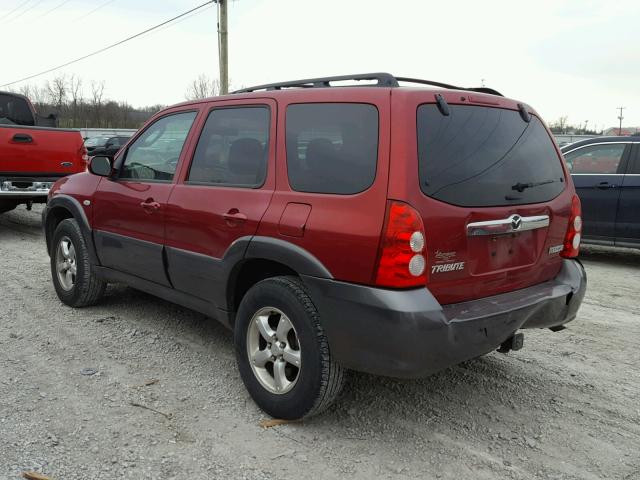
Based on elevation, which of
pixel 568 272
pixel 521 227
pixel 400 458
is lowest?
pixel 400 458

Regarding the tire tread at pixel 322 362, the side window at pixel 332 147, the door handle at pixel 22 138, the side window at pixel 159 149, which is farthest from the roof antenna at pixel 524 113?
the door handle at pixel 22 138

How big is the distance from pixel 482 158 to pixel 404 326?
101 centimetres

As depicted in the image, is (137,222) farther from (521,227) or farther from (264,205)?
(521,227)

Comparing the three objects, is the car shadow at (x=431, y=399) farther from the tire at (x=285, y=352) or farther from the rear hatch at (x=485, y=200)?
the rear hatch at (x=485, y=200)

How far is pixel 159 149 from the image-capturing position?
165 inches

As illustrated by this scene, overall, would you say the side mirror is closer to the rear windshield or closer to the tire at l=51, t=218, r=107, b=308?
the tire at l=51, t=218, r=107, b=308

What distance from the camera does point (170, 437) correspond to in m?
2.97

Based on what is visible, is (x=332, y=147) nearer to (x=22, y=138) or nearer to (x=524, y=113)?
(x=524, y=113)

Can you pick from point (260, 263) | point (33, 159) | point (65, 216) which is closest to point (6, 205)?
point (33, 159)

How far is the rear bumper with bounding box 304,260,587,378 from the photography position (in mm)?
2568

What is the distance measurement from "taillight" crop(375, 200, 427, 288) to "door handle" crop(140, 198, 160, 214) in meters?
1.96

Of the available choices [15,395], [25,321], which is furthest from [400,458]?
[25,321]

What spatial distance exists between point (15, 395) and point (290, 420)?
169 centimetres

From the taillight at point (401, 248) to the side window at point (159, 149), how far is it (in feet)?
6.36
